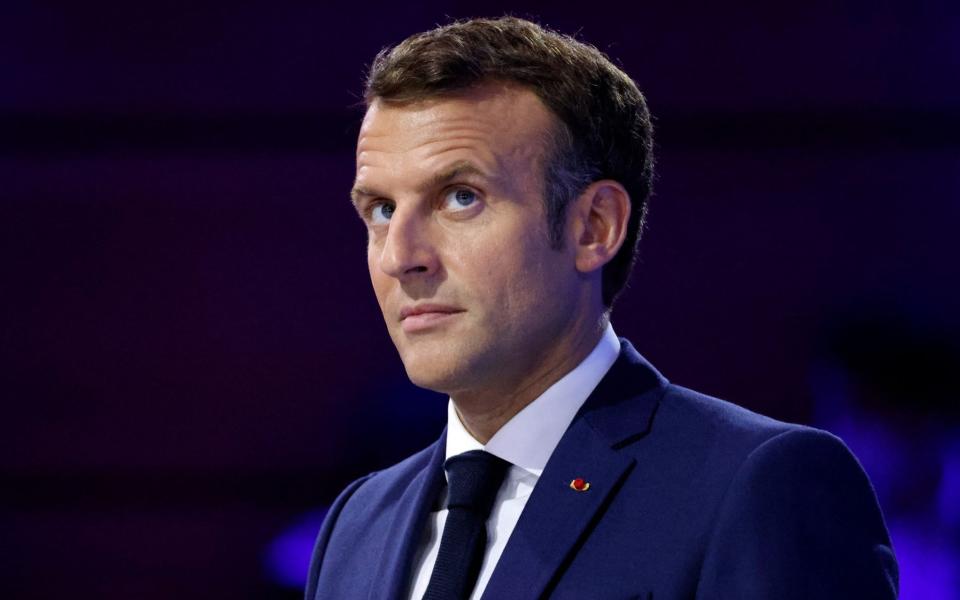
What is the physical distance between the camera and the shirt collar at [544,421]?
166cm

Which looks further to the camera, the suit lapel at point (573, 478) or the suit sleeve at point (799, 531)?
the suit lapel at point (573, 478)

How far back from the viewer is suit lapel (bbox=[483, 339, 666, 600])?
1512 mm

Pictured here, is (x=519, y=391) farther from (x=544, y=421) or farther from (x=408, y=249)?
(x=408, y=249)

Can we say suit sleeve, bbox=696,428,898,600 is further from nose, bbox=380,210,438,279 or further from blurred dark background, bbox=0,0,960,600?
blurred dark background, bbox=0,0,960,600

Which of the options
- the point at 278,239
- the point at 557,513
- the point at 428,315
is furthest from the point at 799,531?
the point at 278,239

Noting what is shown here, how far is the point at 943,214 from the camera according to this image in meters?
2.64

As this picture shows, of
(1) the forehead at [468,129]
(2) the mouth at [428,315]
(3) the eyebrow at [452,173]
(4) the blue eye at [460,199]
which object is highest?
(1) the forehead at [468,129]

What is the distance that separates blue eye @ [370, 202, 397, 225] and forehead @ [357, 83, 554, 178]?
0.06m

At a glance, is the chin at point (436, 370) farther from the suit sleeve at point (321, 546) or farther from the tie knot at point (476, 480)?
the suit sleeve at point (321, 546)

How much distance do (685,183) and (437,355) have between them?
4.45ft

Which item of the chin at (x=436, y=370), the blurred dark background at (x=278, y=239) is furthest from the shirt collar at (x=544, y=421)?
the blurred dark background at (x=278, y=239)

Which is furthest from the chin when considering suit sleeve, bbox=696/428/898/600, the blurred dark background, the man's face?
the blurred dark background

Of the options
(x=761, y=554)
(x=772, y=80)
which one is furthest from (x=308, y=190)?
(x=761, y=554)

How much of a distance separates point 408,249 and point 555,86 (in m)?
0.31
